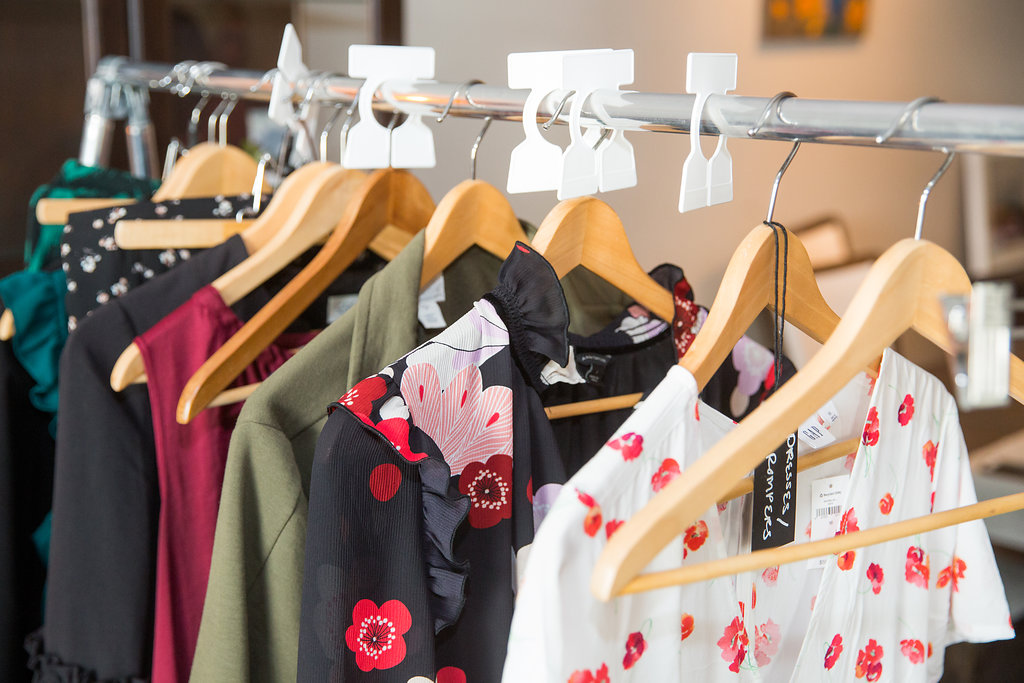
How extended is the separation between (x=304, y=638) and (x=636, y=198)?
4.67ft

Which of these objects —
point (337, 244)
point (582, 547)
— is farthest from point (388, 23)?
point (582, 547)

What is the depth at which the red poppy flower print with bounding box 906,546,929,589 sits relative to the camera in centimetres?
77

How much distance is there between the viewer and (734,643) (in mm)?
687

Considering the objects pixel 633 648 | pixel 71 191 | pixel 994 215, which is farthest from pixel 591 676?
pixel 994 215

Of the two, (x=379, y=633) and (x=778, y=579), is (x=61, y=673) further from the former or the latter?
(x=778, y=579)

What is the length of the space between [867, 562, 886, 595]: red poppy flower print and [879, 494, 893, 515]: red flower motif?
0.15 feet

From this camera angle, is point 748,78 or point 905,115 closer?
point 905,115

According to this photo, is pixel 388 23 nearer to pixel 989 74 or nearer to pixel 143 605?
pixel 143 605

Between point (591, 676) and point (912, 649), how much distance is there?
14.7 inches

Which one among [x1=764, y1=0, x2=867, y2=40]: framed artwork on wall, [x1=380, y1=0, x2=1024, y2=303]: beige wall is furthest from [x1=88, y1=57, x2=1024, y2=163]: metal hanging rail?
[x1=764, y1=0, x2=867, y2=40]: framed artwork on wall

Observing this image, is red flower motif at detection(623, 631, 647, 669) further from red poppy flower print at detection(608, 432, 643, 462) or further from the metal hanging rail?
the metal hanging rail

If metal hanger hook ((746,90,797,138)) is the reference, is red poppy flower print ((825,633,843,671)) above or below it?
below

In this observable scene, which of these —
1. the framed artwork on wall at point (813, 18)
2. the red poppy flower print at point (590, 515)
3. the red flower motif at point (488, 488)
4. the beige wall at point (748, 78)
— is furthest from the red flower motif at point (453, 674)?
the framed artwork on wall at point (813, 18)

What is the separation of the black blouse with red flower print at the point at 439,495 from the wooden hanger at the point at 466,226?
0.13m
